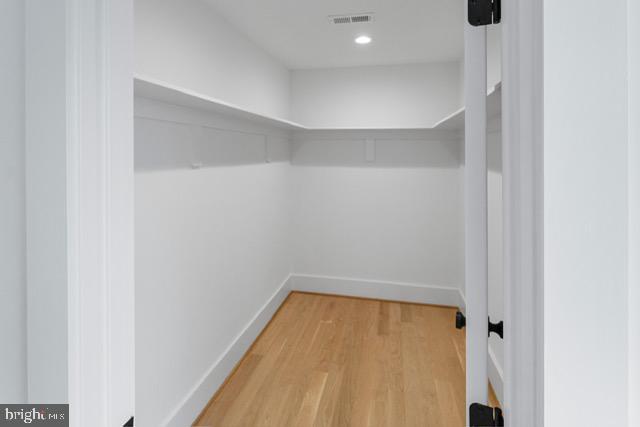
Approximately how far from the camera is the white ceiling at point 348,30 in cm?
232

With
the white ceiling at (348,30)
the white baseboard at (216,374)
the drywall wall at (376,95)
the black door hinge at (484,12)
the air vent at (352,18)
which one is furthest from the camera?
the drywall wall at (376,95)

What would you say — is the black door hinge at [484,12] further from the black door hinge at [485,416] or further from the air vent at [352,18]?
the air vent at [352,18]

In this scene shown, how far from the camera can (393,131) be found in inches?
149

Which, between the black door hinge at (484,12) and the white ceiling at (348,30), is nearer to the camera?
the black door hinge at (484,12)

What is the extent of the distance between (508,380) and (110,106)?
88 cm

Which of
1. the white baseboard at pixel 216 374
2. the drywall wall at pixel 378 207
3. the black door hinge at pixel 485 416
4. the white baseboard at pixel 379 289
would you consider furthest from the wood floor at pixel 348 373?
the black door hinge at pixel 485 416

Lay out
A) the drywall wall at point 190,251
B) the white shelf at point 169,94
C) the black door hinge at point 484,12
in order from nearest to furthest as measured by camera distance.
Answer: the black door hinge at point 484,12 → the white shelf at point 169,94 → the drywall wall at point 190,251

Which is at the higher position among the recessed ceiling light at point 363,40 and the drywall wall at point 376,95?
the recessed ceiling light at point 363,40

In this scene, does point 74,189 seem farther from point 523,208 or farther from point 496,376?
point 496,376

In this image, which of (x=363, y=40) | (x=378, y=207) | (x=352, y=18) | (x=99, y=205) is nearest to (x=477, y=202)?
(x=99, y=205)

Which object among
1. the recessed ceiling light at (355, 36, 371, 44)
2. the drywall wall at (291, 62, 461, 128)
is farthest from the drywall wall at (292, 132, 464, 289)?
the recessed ceiling light at (355, 36, 371, 44)

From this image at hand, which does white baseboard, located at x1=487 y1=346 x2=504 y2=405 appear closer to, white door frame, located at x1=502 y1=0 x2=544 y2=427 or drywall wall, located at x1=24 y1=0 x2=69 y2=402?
white door frame, located at x1=502 y1=0 x2=544 y2=427
